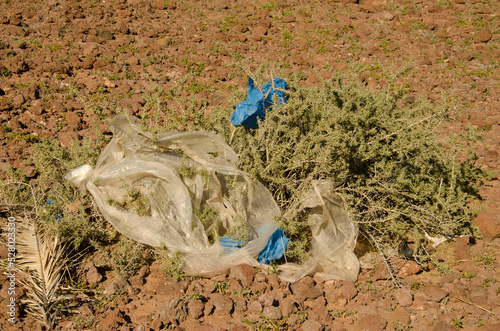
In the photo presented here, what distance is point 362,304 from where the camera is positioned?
3.04 m

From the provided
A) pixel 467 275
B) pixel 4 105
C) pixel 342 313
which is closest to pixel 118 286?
pixel 342 313

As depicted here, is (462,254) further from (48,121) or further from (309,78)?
(48,121)

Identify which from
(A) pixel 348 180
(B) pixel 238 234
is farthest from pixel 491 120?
(B) pixel 238 234

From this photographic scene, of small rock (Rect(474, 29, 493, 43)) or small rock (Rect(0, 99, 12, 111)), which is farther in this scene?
small rock (Rect(474, 29, 493, 43))

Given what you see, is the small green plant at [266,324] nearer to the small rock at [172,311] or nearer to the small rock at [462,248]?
the small rock at [172,311]

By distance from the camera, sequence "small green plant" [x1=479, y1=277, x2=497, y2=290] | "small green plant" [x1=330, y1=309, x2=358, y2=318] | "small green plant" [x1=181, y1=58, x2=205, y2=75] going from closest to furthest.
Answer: "small green plant" [x1=330, y1=309, x2=358, y2=318] < "small green plant" [x1=479, y1=277, x2=497, y2=290] < "small green plant" [x1=181, y1=58, x2=205, y2=75]

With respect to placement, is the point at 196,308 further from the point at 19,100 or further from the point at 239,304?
the point at 19,100

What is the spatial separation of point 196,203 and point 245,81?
9.09ft

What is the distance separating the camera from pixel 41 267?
282cm

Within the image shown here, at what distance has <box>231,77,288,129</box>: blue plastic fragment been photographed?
11.2 ft

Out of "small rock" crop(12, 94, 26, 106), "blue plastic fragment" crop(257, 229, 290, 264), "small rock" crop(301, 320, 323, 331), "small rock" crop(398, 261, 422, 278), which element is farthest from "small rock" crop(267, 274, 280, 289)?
"small rock" crop(12, 94, 26, 106)

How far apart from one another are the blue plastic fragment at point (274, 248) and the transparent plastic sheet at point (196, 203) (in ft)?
0.15

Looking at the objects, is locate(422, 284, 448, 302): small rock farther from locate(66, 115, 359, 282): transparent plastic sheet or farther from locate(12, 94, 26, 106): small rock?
locate(12, 94, 26, 106): small rock

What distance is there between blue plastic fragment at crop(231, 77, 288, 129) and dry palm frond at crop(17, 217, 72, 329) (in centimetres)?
158
